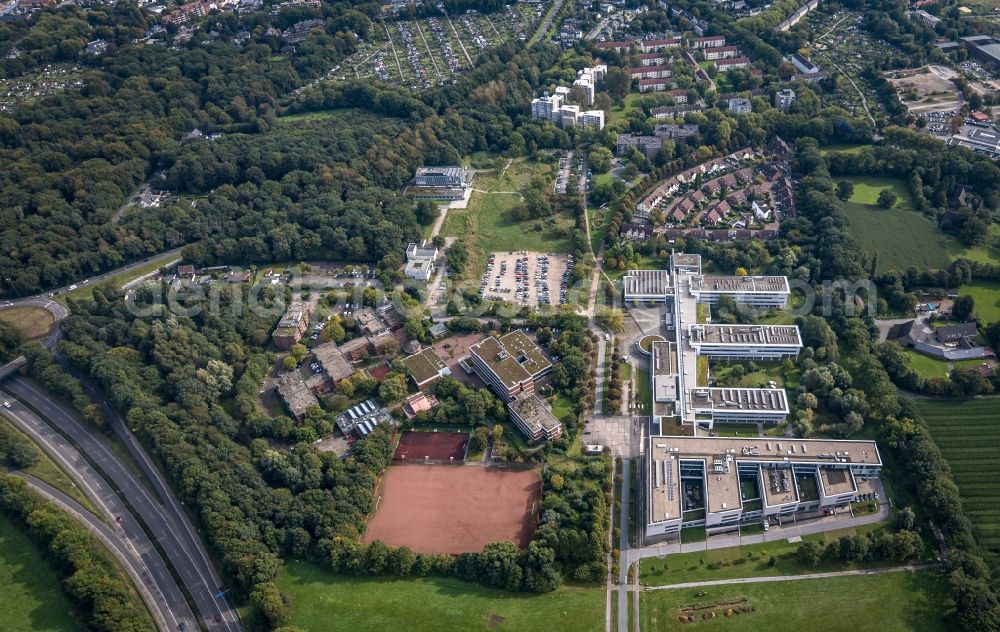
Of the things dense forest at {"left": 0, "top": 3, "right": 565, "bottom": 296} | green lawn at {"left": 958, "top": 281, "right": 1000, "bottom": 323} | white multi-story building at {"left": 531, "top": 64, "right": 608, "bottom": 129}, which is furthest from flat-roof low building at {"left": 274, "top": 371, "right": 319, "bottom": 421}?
green lawn at {"left": 958, "top": 281, "right": 1000, "bottom": 323}

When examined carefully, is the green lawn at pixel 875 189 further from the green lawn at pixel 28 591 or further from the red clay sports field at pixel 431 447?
the green lawn at pixel 28 591

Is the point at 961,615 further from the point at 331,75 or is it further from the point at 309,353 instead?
the point at 331,75

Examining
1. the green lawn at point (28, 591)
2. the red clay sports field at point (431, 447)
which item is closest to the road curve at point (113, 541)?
the green lawn at point (28, 591)

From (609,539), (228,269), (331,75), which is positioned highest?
(331,75)

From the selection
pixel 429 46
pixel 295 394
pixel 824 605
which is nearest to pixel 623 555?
pixel 824 605

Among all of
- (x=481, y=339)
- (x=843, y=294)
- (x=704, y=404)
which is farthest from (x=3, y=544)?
(x=843, y=294)
